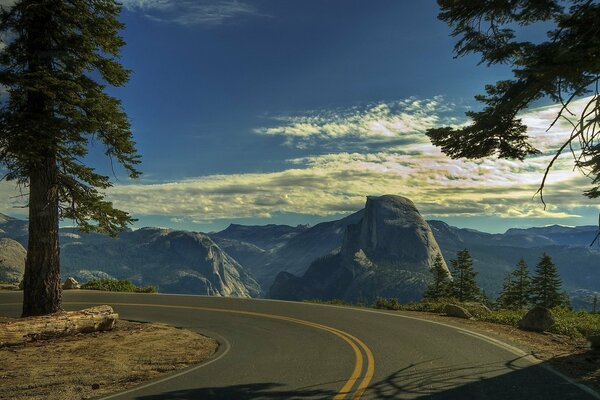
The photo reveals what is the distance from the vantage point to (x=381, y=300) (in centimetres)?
2270

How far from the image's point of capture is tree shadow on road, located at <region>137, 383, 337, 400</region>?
7118 millimetres

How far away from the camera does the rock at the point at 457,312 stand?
17734 millimetres

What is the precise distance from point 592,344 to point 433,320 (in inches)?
235

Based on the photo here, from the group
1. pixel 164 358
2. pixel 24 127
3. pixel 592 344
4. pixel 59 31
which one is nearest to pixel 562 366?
pixel 592 344

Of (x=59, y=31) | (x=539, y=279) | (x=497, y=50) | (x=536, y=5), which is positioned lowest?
(x=539, y=279)

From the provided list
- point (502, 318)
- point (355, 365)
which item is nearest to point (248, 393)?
point (355, 365)

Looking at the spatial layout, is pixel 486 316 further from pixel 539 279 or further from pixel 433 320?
pixel 539 279

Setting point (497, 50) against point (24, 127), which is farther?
point (24, 127)

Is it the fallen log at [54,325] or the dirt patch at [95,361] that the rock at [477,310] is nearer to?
the dirt patch at [95,361]

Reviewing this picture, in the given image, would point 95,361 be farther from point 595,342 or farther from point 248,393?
point 595,342

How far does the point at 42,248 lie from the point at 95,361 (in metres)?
5.84

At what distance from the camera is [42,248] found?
1417cm

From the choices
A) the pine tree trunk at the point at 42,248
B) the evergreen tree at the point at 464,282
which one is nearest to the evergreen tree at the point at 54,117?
the pine tree trunk at the point at 42,248

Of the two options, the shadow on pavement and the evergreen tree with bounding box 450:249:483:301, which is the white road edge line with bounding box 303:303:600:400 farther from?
the evergreen tree with bounding box 450:249:483:301
